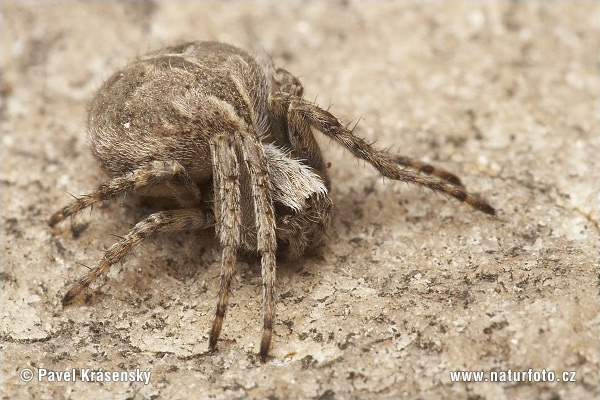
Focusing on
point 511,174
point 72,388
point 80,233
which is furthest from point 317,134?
point 72,388

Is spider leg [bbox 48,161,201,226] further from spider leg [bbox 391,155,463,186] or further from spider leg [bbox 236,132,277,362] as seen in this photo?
spider leg [bbox 391,155,463,186]

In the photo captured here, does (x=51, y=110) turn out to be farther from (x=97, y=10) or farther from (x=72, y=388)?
(x=72, y=388)

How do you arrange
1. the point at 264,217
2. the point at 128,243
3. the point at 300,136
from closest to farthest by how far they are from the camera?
1. the point at 264,217
2. the point at 128,243
3. the point at 300,136

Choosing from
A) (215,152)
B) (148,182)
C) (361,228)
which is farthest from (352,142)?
(148,182)

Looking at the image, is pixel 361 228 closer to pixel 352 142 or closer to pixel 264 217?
pixel 352 142

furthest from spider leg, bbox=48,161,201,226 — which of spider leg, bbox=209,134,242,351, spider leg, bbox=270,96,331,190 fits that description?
spider leg, bbox=270,96,331,190

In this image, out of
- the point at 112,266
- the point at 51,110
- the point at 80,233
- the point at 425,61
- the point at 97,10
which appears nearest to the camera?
the point at 112,266
